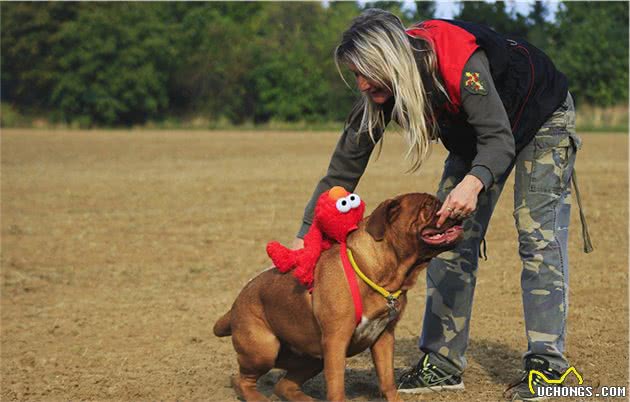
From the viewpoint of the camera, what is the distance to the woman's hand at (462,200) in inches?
173

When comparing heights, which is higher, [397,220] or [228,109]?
[397,220]

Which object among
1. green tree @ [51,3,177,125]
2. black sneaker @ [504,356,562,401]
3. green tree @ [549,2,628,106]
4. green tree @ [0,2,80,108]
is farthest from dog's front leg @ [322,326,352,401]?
green tree @ [0,2,80,108]

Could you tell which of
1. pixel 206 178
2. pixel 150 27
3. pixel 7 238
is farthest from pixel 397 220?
pixel 150 27

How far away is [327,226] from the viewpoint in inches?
187

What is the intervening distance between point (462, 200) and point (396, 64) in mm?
749

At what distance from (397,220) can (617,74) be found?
1998 inches

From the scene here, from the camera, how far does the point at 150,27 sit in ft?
188

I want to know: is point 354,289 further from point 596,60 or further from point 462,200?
point 596,60

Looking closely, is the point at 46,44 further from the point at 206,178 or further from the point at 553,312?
the point at 553,312

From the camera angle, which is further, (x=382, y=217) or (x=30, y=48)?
(x=30, y=48)

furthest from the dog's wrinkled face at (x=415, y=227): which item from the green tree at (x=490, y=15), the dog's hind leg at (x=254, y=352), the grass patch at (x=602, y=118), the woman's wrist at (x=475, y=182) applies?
the green tree at (x=490, y=15)

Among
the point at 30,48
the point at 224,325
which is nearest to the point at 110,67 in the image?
the point at 30,48

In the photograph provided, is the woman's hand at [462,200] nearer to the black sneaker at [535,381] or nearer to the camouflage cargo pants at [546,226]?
the camouflage cargo pants at [546,226]

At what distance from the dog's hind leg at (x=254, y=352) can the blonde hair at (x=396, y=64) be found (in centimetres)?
133
